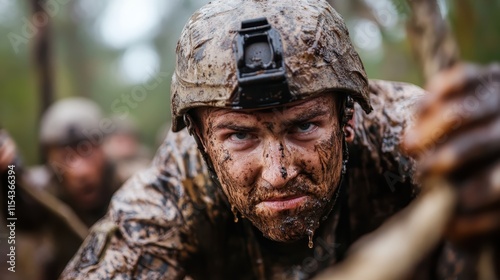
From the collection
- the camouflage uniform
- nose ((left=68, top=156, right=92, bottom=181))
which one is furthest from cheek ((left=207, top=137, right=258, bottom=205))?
nose ((left=68, top=156, right=92, bottom=181))

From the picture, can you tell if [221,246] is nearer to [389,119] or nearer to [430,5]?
[389,119]

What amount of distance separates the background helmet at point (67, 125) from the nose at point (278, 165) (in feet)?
15.4

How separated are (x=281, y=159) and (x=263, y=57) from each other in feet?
1.32

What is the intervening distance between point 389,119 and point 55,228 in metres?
3.96

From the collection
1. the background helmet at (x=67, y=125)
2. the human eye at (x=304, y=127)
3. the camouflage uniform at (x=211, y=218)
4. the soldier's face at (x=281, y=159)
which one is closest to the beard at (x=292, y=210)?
the soldier's face at (x=281, y=159)

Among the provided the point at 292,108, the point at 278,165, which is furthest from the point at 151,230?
the point at 292,108

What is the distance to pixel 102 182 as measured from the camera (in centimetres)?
693

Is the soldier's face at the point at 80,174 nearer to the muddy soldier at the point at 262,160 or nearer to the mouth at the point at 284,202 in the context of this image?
the muddy soldier at the point at 262,160

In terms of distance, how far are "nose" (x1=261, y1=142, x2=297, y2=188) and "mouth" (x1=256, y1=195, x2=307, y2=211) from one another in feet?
0.30

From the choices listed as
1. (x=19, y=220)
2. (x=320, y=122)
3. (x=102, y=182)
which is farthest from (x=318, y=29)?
(x=102, y=182)

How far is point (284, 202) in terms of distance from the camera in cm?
270

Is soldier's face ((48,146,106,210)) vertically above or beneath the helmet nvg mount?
beneath

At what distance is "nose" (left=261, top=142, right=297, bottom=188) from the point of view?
103 inches

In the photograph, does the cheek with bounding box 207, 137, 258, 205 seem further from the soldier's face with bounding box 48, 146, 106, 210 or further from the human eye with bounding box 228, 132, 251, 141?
the soldier's face with bounding box 48, 146, 106, 210
